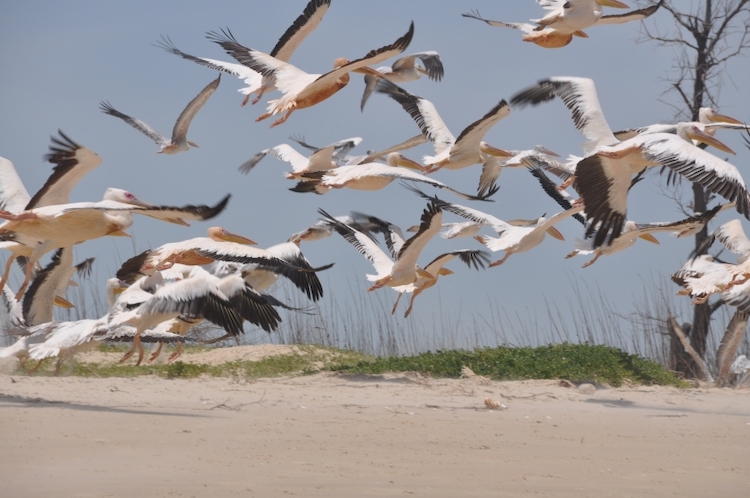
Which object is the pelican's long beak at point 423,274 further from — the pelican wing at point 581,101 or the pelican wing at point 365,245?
the pelican wing at point 581,101

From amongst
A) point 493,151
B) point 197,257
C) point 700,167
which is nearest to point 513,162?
point 493,151

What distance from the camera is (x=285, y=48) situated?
10.4 meters

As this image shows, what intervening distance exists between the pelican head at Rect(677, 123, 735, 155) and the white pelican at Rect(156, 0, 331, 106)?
390cm

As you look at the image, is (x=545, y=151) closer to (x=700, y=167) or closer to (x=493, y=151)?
(x=493, y=151)

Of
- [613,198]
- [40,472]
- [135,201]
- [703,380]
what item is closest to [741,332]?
[703,380]

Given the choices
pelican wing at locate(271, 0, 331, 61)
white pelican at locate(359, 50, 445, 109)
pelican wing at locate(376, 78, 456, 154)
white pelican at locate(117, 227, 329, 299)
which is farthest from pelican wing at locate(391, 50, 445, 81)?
white pelican at locate(117, 227, 329, 299)

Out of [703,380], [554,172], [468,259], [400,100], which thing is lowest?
[703,380]

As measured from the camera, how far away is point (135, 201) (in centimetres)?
780

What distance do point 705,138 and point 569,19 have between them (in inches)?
70.7

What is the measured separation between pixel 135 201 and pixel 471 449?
3.54m

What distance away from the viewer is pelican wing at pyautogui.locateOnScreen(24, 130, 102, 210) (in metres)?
7.49

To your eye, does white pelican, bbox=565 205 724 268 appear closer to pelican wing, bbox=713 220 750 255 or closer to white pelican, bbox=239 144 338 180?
pelican wing, bbox=713 220 750 255

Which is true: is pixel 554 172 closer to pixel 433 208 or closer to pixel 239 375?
pixel 433 208

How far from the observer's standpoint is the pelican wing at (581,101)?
8.62 meters
